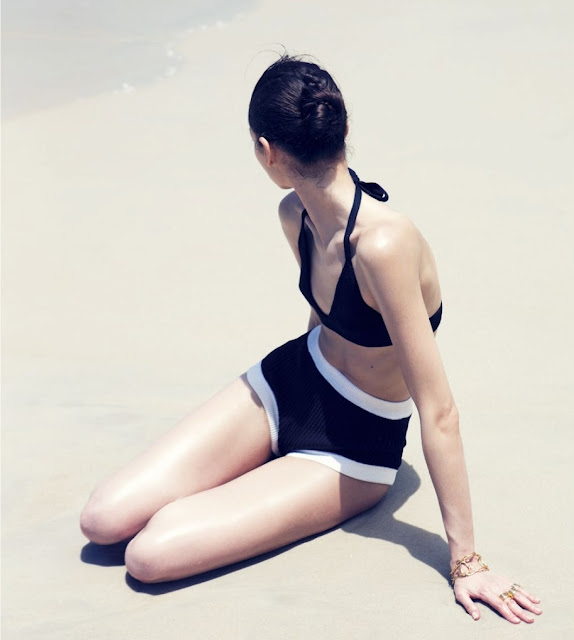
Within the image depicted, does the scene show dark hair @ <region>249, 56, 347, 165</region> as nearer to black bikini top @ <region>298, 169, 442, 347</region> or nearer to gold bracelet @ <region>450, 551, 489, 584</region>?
black bikini top @ <region>298, 169, 442, 347</region>

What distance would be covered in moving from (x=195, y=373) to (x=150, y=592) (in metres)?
1.39

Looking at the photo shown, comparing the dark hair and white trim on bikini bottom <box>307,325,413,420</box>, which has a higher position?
the dark hair

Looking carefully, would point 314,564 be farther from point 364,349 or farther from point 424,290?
point 424,290

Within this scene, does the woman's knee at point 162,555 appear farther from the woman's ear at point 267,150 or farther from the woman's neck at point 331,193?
the woman's ear at point 267,150

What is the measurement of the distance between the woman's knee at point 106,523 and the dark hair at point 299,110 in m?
1.17

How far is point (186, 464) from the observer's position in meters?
2.82

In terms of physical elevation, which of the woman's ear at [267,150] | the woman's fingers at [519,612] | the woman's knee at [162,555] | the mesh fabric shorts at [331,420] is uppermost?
the woman's ear at [267,150]

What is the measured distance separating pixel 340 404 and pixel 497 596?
733mm

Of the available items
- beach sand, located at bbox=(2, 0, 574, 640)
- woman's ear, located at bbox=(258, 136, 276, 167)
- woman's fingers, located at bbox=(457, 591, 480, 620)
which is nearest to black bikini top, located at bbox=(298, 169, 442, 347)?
woman's ear, located at bbox=(258, 136, 276, 167)

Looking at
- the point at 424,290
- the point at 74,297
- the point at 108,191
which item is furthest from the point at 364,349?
the point at 108,191

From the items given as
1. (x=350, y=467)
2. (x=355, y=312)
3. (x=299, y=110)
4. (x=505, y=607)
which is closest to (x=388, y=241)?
(x=355, y=312)

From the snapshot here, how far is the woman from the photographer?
241 cm

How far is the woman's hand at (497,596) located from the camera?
2.28m

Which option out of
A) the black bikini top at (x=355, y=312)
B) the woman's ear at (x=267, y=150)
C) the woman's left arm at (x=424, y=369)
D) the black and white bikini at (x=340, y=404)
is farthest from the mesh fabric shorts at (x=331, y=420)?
the woman's ear at (x=267, y=150)
